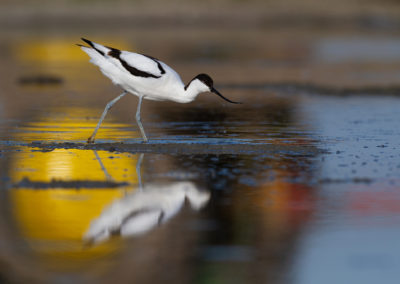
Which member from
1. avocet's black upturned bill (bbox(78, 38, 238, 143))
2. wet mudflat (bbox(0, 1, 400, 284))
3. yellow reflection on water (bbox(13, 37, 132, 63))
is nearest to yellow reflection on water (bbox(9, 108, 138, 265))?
Answer: wet mudflat (bbox(0, 1, 400, 284))

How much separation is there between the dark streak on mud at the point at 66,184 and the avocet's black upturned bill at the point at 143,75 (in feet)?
9.72

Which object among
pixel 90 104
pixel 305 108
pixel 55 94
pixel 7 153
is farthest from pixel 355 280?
pixel 55 94

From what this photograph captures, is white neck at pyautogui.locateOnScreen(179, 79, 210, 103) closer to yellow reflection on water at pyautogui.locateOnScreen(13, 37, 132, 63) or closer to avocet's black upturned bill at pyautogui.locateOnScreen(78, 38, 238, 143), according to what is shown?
avocet's black upturned bill at pyautogui.locateOnScreen(78, 38, 238, 143)

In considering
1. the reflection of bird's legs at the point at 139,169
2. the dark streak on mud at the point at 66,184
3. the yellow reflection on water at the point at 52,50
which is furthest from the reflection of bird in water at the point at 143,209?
the yellow reflection on water at the point at 52,50

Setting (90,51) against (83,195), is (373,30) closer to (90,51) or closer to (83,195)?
(90,51)

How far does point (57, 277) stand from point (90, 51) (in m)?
6.36

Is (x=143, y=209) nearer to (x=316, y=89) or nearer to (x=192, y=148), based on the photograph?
(x=192, y=148)

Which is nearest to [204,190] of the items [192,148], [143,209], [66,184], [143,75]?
[143,209]

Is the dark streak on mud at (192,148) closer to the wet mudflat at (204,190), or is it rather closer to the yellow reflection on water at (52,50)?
the wet mudflat at (204,190)

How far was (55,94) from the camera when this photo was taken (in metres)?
20.6

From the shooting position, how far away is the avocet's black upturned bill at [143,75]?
12148mm

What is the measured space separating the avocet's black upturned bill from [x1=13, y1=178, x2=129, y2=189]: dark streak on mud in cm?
296

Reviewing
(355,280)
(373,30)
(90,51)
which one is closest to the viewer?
(355,280)

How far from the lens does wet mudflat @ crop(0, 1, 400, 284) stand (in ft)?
21.9
